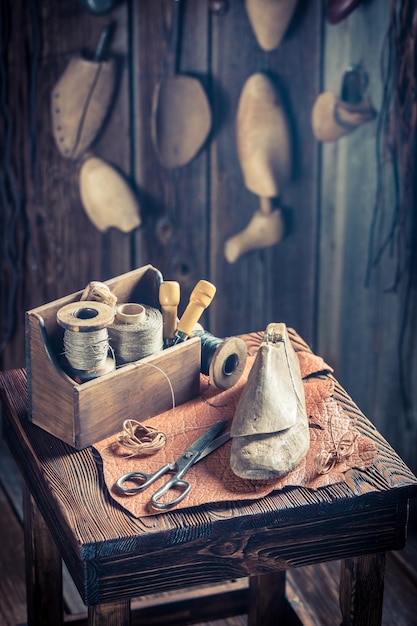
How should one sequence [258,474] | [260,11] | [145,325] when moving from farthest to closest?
[260,11], [145,325], [258,474]

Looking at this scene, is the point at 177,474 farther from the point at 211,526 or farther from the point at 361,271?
the point at 361,271

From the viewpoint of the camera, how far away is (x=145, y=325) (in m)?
1.45

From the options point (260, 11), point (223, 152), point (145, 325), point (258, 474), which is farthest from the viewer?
point (223, 152)

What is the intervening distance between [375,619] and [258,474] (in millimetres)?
338

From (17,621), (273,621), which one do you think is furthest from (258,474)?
(17,621)

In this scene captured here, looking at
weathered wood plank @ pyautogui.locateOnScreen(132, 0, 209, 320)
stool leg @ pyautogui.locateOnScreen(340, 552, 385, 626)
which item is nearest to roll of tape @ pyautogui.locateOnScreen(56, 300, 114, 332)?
stool leg @ pyautogui.locateOnScreen(340, 552, 385, 626)

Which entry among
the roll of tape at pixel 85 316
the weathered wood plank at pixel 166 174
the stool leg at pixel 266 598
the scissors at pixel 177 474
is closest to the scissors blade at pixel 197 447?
the scissors at pixel 177 474

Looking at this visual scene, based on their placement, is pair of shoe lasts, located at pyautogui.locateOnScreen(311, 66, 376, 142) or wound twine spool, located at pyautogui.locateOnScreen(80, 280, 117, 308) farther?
pair of shoe lasts, located at pyautogui.locateOnScreen(311, 66, 376, 142)

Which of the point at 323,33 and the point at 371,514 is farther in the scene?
the point at 323,33

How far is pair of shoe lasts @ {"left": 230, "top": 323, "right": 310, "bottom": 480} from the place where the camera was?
1.33 meters

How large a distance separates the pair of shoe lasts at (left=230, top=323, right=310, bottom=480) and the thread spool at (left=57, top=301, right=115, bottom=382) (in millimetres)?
214

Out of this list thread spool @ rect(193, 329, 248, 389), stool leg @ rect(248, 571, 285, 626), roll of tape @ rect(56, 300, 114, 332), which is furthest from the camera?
stool leg @ rect(248, 571, 285, 626)

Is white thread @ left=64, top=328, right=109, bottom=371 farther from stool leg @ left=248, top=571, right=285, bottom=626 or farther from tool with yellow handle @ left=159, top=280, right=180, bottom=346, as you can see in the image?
stool leg @ left=248, top=571, right=285, bottom=626

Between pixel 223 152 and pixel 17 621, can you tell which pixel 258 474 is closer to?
pixel 17 621
